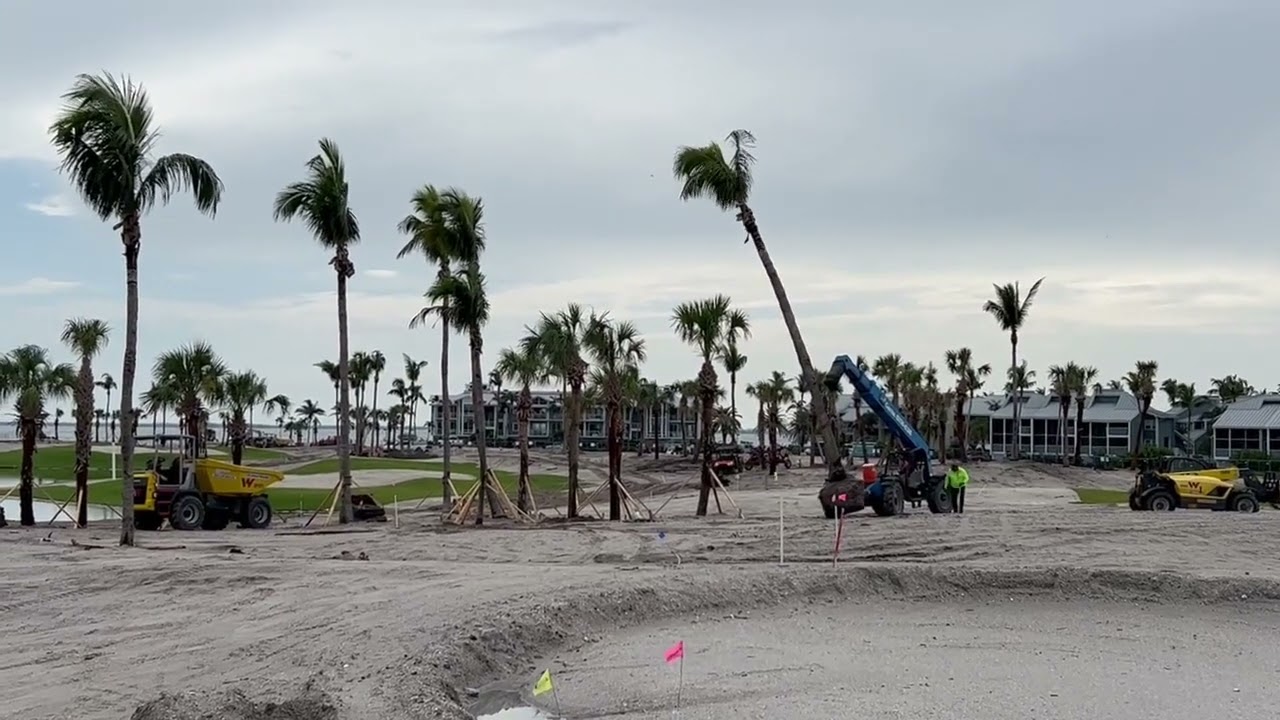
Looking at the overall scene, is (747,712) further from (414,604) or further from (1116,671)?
(414,604)

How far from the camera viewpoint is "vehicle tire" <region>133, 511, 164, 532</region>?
3291 centimetres

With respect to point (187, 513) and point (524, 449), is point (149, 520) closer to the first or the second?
point (187, 513)

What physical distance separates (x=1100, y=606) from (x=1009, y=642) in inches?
154

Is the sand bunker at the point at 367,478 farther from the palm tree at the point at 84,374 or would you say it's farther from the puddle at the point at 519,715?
the puddle at the point at 519,715

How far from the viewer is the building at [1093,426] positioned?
9331 cm

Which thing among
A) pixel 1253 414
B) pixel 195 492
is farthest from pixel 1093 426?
pixel 195 492

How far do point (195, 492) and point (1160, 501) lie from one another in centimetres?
2700

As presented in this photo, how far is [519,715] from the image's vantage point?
12086 millimetres

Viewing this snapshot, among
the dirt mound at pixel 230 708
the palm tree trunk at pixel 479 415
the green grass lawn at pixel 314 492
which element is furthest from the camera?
the green grass lawn at pixel 314 492

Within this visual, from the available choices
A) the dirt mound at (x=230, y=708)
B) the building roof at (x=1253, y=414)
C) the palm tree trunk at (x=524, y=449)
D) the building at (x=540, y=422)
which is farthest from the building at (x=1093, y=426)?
the dirt mound at (x=230, y=708)

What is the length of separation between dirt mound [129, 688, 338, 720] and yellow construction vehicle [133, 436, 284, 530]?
2397 centimetres

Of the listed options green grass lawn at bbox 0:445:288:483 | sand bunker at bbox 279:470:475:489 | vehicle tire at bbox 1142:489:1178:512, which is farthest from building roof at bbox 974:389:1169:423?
vehicle tire at bbox 1142:489:1178:512

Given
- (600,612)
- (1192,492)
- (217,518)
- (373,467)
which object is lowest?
(373,467)

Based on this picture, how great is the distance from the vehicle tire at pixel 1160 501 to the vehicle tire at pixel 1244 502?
1520mm
